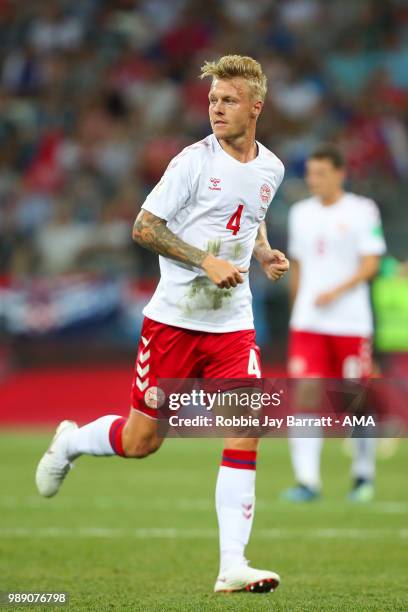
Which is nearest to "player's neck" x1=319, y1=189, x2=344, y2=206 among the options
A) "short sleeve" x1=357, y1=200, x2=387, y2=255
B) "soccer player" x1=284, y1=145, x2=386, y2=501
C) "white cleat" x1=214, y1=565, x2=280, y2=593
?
"soccer player" x1=284, y1=145, x2=386, y2=501

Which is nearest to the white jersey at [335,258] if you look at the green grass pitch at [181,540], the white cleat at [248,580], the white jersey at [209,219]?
the green grass pitch at [181,540]

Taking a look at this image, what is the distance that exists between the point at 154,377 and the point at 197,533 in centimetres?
216

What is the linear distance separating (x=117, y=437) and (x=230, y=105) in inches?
68.5

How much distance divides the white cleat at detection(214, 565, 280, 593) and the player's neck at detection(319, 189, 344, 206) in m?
4.95

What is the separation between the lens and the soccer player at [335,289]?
998cm

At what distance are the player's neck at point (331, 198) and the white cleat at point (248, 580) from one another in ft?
16.2

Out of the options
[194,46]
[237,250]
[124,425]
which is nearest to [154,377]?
[124,425]

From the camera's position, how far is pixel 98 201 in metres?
16.7

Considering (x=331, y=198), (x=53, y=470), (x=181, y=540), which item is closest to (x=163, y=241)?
(x=53, y=470)

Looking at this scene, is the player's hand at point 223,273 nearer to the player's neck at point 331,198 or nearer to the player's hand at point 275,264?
the player's hand at point 275,264

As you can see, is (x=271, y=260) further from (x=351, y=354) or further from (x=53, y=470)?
(x=351, y=354)

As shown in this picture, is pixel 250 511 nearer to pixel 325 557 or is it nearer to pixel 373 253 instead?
pixel 325 557

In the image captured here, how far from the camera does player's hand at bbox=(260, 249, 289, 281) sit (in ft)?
20.2

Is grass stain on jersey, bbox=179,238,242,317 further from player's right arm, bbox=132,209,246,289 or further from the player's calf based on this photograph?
the player's calf
